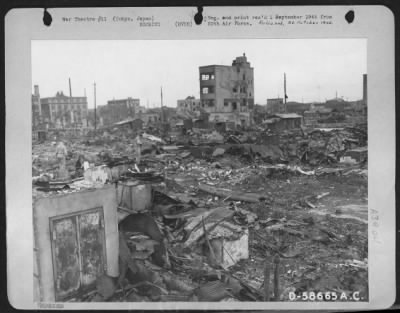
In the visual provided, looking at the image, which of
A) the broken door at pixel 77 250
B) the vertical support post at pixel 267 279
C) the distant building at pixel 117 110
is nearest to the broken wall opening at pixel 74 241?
the broken door at pixel 77 250

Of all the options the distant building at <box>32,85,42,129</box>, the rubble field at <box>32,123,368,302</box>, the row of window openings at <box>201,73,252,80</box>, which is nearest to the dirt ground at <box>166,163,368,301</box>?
the rubble field at <box>32,123,368,302</box>

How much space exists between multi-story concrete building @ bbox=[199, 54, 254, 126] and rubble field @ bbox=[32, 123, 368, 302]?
59 mm

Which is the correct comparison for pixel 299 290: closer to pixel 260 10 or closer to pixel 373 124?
pixel 373 124

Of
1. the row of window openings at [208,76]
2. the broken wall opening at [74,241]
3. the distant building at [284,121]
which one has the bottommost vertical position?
the broken wall opening at [74,241]

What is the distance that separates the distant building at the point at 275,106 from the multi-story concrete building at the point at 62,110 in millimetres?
506

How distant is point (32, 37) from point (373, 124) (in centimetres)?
97

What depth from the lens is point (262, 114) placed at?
1.41 metres

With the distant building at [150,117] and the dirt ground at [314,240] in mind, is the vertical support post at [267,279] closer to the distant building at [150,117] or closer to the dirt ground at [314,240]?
the dirt ground at [314,240]

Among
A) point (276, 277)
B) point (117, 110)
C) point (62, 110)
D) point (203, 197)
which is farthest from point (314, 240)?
point (62, 110)

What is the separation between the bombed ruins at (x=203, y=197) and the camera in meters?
1.40

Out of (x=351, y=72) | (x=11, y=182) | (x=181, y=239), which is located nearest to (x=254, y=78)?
(x=351, y=72)

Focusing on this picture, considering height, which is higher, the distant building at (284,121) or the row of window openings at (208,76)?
the row of window openings at (208,76)

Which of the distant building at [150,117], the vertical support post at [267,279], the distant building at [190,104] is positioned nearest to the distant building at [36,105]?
the distant building at [150,117]

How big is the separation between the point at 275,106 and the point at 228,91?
14 centimetres
